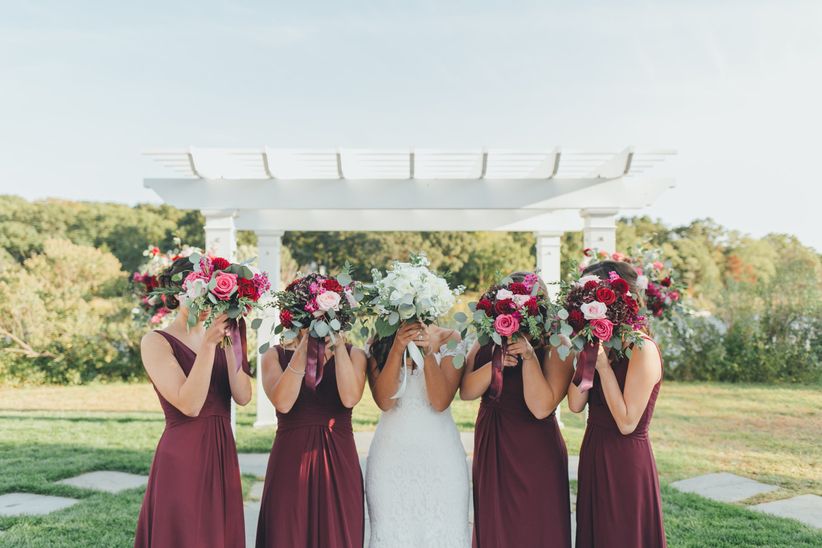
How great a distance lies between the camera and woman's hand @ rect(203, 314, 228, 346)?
2967mm

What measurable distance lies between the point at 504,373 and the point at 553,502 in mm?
711

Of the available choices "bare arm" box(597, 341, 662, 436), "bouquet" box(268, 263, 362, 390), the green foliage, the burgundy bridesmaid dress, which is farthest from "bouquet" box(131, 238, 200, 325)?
the green foliage

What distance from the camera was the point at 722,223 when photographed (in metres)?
33.5

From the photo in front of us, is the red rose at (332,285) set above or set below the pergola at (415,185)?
below

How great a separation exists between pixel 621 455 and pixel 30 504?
5.57 metres

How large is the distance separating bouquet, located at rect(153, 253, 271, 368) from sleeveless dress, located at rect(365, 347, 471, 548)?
3.35 ft

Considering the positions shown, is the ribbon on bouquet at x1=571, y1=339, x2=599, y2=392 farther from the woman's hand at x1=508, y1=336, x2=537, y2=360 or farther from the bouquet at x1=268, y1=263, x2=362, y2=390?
the bouquet at x1=268, y1=263, x2=362, y2=390

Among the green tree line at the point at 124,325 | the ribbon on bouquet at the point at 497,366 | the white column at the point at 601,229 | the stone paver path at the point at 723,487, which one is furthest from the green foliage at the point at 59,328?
the ribbon on bouquet at the point at 497,366

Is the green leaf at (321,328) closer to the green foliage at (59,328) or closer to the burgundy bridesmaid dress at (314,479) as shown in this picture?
the burgundy bridesmaid dress at (314,479)

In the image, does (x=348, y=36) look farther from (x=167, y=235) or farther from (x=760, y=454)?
(x=760, y=454)

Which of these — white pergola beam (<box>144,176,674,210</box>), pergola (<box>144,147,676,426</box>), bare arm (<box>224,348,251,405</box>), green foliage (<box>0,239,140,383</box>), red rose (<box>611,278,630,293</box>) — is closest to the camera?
red rose (<box>611,278,630,293</box>)

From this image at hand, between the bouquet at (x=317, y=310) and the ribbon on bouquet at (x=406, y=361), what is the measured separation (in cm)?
34

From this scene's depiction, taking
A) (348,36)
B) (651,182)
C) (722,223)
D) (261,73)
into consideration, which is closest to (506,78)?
(348,36)

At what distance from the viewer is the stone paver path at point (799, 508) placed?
5758 millimetres
